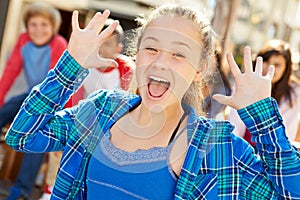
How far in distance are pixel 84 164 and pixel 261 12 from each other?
21.6m

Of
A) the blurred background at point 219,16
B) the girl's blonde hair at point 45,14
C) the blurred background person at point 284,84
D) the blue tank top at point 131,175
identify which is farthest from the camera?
the blurred background at point 219,16

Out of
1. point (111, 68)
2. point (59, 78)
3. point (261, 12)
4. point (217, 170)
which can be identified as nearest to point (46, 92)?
point (59, 78)

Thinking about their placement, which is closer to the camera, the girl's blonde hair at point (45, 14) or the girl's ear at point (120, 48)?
the girl's ear at point (120, 48)

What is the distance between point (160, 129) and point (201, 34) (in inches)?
11.2

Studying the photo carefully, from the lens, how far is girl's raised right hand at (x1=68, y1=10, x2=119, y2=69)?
179cm

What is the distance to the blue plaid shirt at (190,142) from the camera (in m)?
1.67

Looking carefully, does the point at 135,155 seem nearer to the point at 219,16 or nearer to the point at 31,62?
the point at 31,62

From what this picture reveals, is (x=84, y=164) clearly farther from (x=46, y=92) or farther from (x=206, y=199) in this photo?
(x=206, y=199)

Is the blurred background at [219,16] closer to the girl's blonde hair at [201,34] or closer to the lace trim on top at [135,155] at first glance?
the girl's blonde hair at [201,34]

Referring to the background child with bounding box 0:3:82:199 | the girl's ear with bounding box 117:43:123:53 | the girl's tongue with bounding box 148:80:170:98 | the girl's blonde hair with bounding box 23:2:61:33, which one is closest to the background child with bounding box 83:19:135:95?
the girl's ear with bounding box 117:43:123:53

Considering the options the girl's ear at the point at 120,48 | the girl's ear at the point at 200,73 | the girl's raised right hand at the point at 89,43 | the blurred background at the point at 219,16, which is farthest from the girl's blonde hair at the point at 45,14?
the girl's ear at the point at 200,73

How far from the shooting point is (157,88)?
168cm

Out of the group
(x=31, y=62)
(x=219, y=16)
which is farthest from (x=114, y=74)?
(x=219, y=16)

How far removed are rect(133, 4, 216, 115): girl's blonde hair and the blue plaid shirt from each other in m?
0.03
